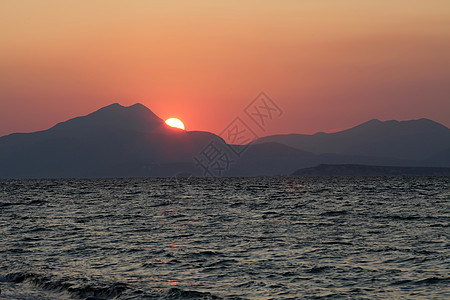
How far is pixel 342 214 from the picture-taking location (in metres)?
53.7

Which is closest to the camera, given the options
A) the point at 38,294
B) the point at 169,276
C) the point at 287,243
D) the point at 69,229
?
the point at 38,294

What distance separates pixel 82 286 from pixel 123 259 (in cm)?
620

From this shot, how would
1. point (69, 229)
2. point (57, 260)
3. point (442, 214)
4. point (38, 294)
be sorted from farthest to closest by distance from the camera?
point (442, 214)
point (69, 229)
point (57, 260)
point (38, 294)

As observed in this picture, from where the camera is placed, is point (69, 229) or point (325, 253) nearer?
point (325, 253)

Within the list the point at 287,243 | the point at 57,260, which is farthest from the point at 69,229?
the point at 287,243

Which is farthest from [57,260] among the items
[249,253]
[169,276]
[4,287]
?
[249,253]

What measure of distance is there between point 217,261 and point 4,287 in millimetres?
10247

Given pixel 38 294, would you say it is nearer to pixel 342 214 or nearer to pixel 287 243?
pixel 287 243

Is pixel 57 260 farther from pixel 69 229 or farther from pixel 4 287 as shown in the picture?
pixel 69 229

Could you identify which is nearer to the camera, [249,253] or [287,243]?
[249,253]

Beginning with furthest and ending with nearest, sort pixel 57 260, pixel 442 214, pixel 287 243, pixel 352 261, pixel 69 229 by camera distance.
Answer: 1. pixel 442 214
2. pixel 69 229
3. pixel 287 243
4. pixel 57 260
5. pixel 352 261

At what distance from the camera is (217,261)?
1077 inches

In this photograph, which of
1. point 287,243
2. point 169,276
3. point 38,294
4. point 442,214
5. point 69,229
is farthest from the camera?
point 442,214

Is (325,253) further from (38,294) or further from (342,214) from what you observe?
(342,214)
